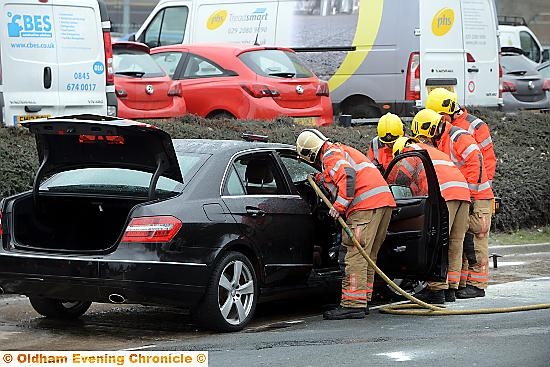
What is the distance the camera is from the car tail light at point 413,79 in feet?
60.1

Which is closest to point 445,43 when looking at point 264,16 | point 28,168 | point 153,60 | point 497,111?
point 497,111

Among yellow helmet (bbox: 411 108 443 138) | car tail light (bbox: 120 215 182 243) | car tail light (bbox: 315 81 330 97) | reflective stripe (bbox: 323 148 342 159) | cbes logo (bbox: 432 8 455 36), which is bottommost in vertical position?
car tail light (bbox: 120 215 182 243)

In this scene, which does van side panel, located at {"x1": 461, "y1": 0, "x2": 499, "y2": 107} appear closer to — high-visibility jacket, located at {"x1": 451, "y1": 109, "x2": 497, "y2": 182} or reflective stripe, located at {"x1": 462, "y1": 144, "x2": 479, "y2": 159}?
high-visibility jacket, located at {"x1": 451, "y1": 109, "x2": 497, "y2": 182}

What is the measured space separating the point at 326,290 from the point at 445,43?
872 centimetres

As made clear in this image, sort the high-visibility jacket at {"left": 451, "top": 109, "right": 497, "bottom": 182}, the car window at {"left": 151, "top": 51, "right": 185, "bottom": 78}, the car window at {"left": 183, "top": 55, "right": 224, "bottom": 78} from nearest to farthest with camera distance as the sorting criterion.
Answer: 1. the high-visibility jacket at {"left": 451, "top": 109, "right": 497, "bottom": 182}
2. the car window at {"left": 183, "top": 55, "right": 224, "bottom": 78}
3. the car window at {"left": 151, "top": 51, "right": 185, "bottom": 78}

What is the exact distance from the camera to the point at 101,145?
9.38m

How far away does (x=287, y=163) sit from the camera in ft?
33.9

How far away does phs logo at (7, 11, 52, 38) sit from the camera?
13.9m

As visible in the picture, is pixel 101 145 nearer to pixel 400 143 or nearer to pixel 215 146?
pixel 215 146

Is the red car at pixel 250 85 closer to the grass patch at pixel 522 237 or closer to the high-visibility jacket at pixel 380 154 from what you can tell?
the grass patch at pixel 522 237

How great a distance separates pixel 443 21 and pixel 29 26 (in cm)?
664

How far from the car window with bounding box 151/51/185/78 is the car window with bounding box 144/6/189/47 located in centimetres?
259

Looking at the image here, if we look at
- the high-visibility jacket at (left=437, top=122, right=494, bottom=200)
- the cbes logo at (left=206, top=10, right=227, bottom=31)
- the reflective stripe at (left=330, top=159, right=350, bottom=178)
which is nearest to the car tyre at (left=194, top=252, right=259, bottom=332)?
the reflective stripe at (left=330, top=159, right=350, bottom=178)

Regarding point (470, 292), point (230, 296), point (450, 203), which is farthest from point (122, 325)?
point (470, 292)
